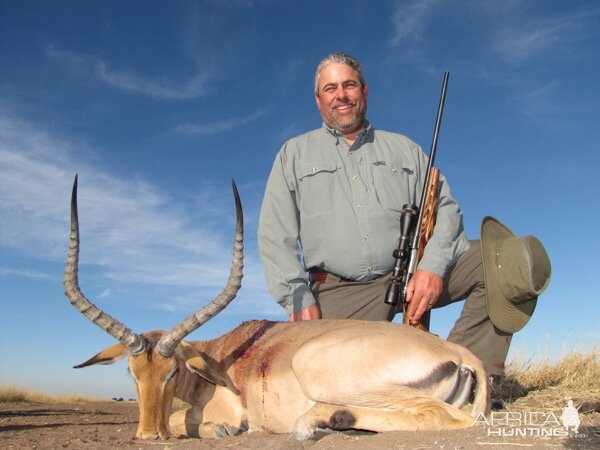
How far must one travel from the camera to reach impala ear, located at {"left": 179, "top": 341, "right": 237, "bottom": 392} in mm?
5734

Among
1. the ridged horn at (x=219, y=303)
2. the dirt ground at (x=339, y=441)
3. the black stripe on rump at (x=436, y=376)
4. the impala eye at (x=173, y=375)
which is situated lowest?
the dirt ground at (x=339, y=441)

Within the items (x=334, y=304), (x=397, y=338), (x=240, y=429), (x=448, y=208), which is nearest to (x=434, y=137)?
(x=448, y=208)

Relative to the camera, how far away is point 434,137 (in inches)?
319

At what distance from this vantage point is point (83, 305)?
19.4 ft

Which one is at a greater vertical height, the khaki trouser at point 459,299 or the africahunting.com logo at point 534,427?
the khaki trouser at point 459,299

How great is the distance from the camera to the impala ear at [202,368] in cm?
573

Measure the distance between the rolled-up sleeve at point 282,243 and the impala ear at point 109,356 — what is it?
202 centimetres

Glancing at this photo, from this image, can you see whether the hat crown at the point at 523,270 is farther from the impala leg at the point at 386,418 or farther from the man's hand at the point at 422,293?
the impala leg at the point at 386,418

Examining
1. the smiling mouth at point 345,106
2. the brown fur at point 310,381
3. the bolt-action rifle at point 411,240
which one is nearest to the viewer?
the brown fur at point 310,381

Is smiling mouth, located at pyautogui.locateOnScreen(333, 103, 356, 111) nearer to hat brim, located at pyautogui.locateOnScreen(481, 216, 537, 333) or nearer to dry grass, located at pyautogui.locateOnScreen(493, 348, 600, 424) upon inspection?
hat brim, located at pyautogui.locateOnScreen(481, 216, 537, 333)

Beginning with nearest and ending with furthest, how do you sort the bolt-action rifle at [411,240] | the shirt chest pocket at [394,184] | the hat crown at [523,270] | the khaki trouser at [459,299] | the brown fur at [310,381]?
the brown fur at [310,381] → the hat crown at [523,270] → the bolt-action rifle at [411,240] → the khaki trouser at [459,299] → the shirt chest pocket at [394,184]

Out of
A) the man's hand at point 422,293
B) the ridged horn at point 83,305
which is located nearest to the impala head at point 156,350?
the ridged horn at point 83,305

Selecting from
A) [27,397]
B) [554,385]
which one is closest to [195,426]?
[554,385]

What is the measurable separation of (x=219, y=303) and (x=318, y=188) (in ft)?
7.70
